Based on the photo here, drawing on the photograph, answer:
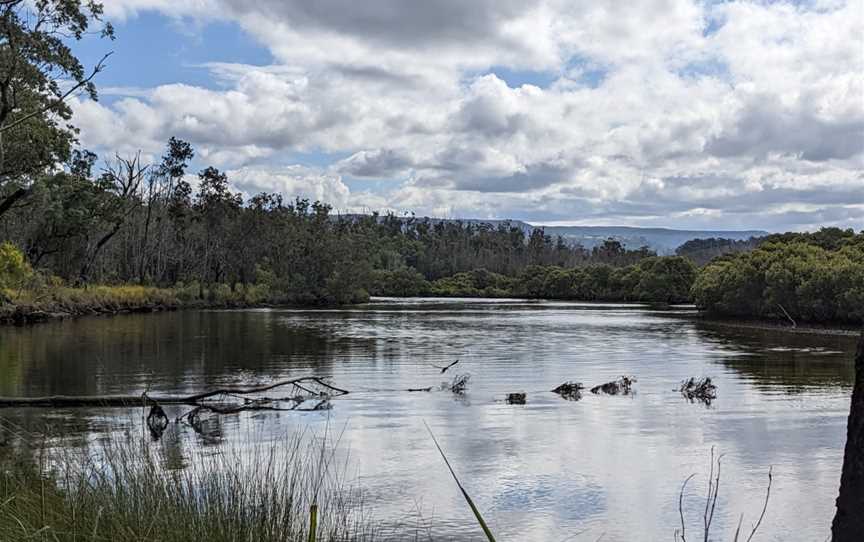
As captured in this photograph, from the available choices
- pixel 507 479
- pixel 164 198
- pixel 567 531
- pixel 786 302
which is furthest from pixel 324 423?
pixel 164 198

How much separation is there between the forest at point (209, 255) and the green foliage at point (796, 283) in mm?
133

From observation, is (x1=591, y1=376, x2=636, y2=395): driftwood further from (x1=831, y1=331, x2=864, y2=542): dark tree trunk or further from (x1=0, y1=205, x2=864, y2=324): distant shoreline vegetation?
(x1=831, y1=331, x2=864, y2=542): dark tree trunk

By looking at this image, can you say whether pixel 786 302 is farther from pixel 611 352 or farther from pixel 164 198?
pixel 164 198

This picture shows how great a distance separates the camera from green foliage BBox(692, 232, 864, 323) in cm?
5359

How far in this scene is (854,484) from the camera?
450 cm

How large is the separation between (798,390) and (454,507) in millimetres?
16993

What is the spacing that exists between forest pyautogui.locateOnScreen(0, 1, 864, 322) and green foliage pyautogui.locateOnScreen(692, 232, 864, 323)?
0.44ft

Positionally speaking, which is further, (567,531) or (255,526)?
(567,531)

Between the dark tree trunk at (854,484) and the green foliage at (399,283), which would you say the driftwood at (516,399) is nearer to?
the dark tree trunk at (854,484)

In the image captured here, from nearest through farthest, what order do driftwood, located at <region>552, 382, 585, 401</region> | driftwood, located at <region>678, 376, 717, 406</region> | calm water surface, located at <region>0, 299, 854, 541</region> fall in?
calm water surface, located at <region>0, 299, 854, 541</region> < driftwood, located at <region>678, 376, 717, 406</region> < driftwood, located at <region>552, 382, 585, 401</region>

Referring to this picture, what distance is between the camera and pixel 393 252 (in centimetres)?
15512

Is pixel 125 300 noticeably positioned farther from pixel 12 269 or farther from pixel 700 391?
pixel 700 391

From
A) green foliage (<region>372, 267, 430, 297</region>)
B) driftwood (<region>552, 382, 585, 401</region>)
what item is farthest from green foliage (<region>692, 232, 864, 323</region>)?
green foliage (<region>372, 267, 430, 297</region>)

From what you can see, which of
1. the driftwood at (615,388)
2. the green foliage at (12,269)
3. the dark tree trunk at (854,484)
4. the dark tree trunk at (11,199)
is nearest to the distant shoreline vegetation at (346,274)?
the green foliage at (12,269)
